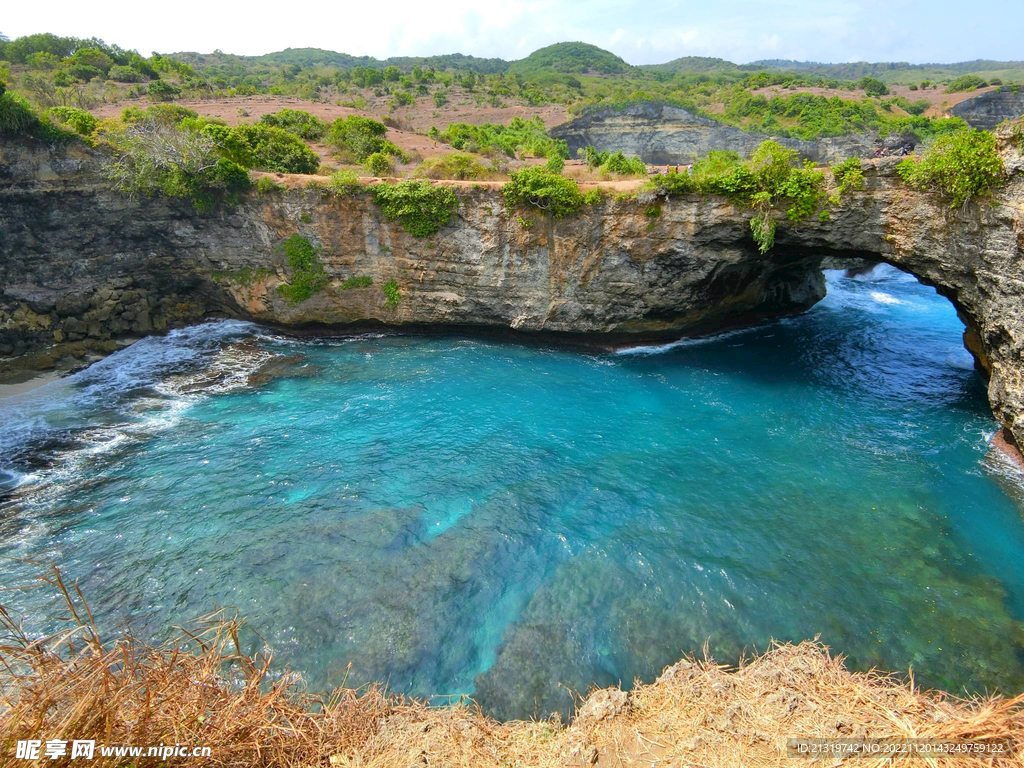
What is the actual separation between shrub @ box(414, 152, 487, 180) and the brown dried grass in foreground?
26727 millimetres

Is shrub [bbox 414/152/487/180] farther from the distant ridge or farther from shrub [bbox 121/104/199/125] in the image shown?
the distant ridge

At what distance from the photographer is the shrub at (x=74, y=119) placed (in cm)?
2538

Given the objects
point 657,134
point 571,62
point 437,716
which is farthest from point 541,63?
point 437,716

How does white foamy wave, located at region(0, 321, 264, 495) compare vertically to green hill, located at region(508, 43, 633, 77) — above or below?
below

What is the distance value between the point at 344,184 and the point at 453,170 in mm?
7319

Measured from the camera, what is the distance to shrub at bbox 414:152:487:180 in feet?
100

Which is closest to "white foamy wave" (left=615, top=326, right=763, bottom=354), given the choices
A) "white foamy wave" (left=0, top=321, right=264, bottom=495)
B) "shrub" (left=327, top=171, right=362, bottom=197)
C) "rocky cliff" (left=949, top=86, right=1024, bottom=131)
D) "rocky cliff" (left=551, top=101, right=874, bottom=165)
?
"shrub" (left=327, top=171, right=362, bottom=197)

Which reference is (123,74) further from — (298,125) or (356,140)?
(356,140)

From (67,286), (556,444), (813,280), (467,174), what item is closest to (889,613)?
(556,444)

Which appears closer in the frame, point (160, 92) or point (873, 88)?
point (160, 92)

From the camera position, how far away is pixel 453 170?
100 ft

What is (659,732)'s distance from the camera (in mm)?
9266

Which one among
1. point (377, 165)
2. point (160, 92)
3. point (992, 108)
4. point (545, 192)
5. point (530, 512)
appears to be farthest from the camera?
point (992, 108)

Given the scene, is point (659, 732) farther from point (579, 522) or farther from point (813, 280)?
point (813, 280)
